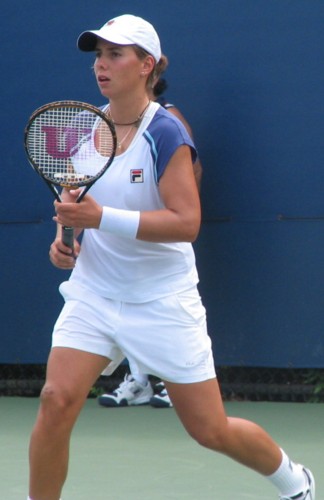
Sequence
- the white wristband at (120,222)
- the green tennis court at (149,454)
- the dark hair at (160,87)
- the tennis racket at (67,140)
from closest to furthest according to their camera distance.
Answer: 1. the white wristband at (120,222)
2. the tennis racket at (67,140)
3. the green tennis court at (149,454)
4. the dark hair at (160,87)

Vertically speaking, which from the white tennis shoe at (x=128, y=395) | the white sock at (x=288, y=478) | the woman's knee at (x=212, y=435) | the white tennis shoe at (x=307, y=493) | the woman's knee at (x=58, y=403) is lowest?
the white tennis shoe at (x=128, y=395)

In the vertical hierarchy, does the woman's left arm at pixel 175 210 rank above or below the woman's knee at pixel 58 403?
above

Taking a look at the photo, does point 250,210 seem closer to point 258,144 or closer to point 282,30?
point 258,144

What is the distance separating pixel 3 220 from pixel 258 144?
51.9 inches

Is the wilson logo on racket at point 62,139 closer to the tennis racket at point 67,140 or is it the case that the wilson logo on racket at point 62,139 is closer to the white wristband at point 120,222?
the tennis racket at point 67,140

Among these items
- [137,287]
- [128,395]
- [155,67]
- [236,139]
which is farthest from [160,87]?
[137,287]

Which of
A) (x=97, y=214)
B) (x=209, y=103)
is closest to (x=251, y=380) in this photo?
(x=209, y=103)

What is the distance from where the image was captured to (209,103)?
18.1ft

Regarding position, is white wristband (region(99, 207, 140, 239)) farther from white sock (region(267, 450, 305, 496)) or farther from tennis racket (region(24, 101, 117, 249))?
white sock (region(267, 450, 305, 496))

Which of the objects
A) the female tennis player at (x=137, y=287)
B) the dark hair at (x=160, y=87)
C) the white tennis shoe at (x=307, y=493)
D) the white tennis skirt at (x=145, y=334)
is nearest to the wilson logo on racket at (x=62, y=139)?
the female tennis player at (x=137, y=287)

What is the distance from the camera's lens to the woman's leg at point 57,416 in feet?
10.5

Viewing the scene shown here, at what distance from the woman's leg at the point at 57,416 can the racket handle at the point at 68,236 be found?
1.00ft

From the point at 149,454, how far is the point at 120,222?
1652 millimetres

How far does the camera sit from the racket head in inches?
128
